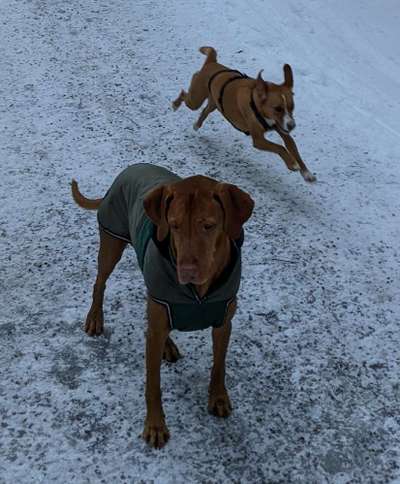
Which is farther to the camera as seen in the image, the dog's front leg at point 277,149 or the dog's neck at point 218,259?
the dog's front leg at point 277,149

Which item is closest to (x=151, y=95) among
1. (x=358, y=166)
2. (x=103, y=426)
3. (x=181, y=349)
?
(x=358, y=166)

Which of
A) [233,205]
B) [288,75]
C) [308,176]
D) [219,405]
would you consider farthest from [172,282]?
[288,75]

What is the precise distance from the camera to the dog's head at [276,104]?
20.1ft

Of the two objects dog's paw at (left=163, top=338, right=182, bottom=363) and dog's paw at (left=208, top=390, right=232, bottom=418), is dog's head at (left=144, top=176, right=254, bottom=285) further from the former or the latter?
dog's paw at (left=163, top=338, right=182, bottom=363)

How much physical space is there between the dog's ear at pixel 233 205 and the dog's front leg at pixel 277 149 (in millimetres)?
3217

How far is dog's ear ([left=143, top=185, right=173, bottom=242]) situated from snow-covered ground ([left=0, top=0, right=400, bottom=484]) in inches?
50.4

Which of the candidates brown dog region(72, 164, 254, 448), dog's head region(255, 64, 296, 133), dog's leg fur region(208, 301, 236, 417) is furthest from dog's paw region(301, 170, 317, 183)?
dog's leg fur region(208, 301, 236, 417)

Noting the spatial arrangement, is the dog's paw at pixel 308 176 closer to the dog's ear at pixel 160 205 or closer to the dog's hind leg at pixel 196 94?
the dog's hind leg at pixel 196 94

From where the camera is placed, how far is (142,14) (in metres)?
9.78

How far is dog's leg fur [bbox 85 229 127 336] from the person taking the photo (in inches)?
159

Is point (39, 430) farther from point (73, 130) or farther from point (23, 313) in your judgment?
point (73, 130)

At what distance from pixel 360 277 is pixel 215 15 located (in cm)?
627

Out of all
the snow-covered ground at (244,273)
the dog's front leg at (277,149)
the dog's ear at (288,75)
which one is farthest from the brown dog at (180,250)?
the dog's ear at (288,75)

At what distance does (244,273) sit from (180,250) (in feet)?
6.69
